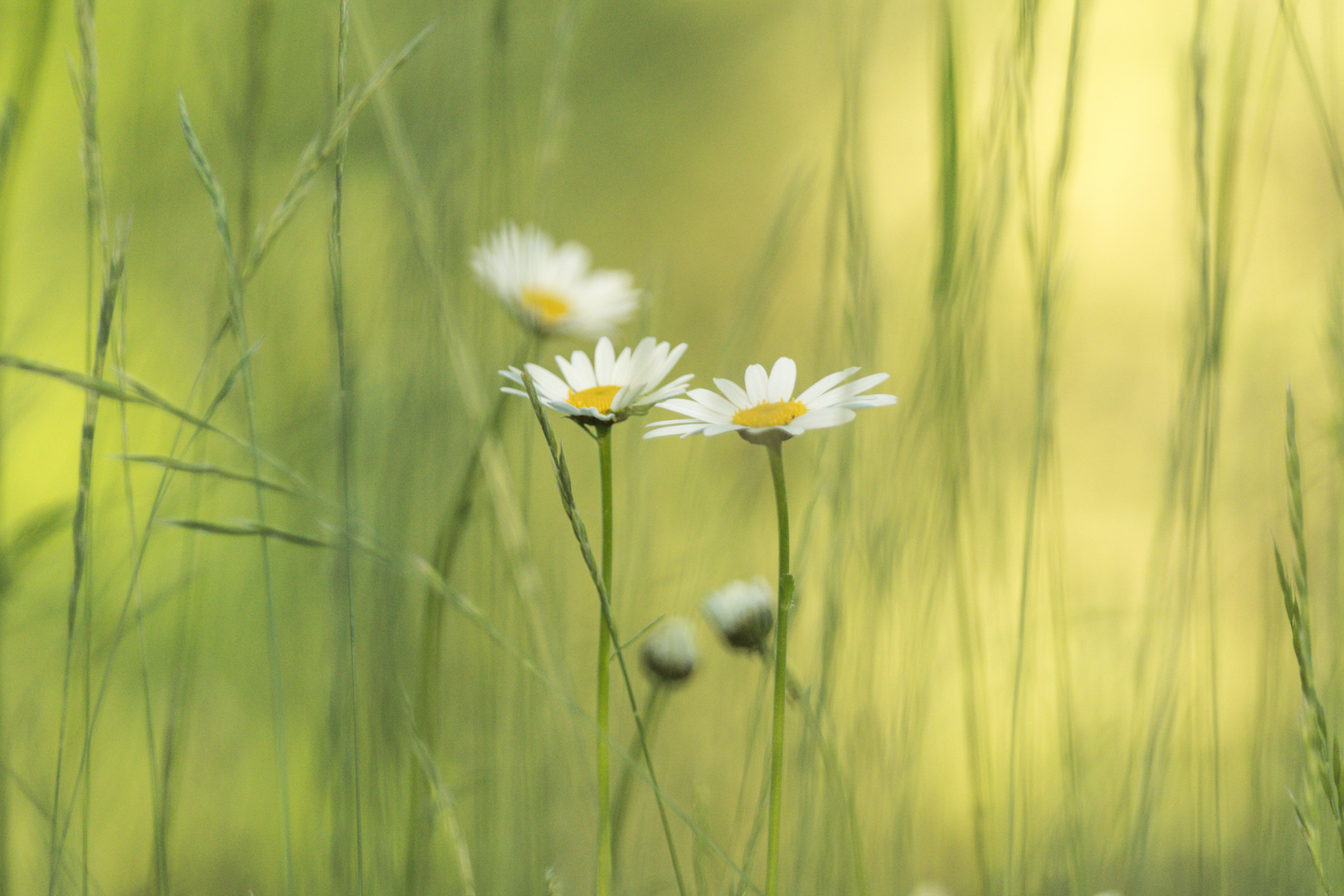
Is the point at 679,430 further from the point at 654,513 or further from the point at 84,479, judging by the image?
the point at 654,513

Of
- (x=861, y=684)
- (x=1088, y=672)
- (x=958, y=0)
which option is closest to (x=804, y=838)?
(x=861, y=684)

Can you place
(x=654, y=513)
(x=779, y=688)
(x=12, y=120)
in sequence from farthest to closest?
(x=654, y=513) → (x=12, y=120) → (x=779, y=688)

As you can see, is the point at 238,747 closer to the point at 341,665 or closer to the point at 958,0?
the point at 341,665

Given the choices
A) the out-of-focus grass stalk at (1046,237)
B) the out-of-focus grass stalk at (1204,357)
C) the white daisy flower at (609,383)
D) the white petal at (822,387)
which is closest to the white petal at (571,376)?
the white daisy flower at (609,383)

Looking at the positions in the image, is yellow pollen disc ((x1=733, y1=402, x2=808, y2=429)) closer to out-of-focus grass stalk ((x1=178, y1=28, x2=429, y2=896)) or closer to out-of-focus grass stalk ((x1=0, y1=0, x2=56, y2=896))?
out-of-focus grass stalk ((x1=178, y1=28, x2=429, y2=896))

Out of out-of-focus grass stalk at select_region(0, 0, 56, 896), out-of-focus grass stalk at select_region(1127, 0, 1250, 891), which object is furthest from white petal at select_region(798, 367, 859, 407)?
out-of-focus grass stalk at select_region(0, 0, 56, 896)

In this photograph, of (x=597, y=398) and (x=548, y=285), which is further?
(x=548, y=285)

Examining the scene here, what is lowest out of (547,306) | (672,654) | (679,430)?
(672,654)

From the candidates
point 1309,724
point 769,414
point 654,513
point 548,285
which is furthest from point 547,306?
point 1309,724
